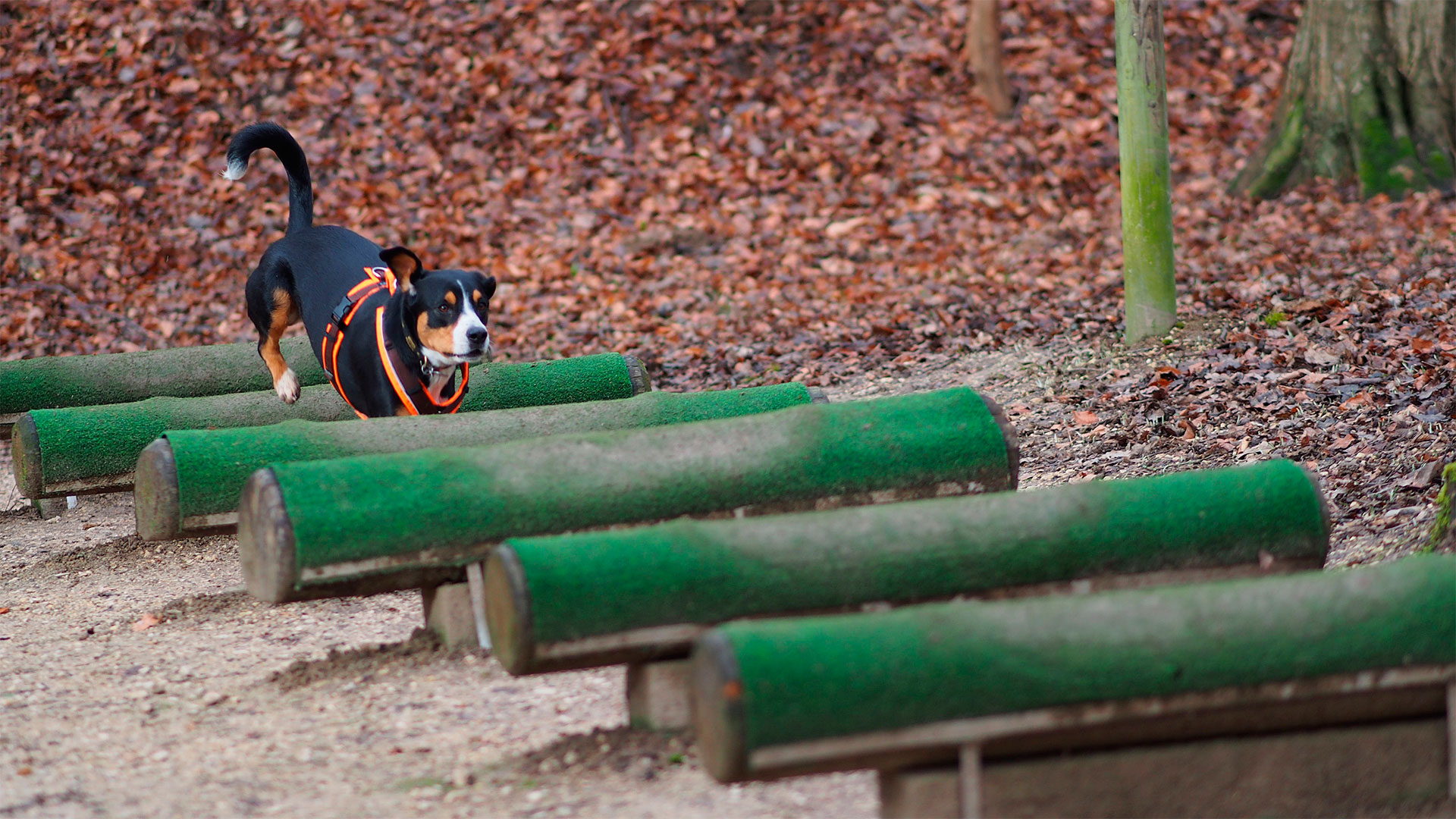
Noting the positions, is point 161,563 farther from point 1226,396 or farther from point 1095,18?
point 1095,18

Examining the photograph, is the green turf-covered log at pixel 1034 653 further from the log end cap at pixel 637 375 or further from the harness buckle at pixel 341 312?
the log end cap at pixel 637 375

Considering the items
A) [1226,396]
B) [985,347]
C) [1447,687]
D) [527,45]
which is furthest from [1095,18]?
[1447,687]

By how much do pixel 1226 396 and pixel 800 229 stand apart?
517 centimetres

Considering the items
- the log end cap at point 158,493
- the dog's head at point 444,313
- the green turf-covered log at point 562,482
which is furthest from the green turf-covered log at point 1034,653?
the dog's head at point 444,313

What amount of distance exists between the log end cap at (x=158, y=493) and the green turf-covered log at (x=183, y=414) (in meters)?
1.03

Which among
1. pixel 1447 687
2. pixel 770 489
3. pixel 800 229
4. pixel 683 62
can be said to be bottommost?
pixel 1447 687

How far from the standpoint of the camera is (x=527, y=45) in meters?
12.5

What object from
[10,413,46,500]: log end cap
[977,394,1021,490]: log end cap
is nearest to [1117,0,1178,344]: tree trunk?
[977,394,1021,490]: log end cap

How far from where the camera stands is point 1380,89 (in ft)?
31.0

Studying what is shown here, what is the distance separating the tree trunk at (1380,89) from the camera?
367 inches

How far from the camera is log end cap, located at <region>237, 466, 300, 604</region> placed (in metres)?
3.59

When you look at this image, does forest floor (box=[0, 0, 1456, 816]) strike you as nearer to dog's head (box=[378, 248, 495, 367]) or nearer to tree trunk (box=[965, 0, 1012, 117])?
tree trunk (box=[965, 0, 1012, 117])

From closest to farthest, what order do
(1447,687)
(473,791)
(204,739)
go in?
(1447,687) < (473,791) < (204,739)

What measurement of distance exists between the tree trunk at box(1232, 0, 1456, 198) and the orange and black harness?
6.83 meters
